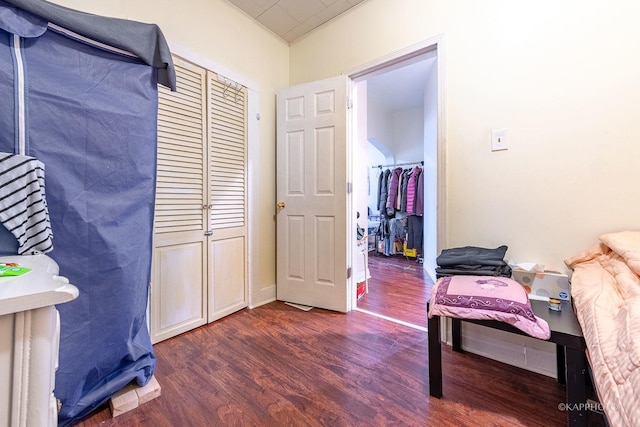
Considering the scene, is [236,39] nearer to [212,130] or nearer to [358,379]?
[212,130]

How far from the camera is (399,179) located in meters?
4.60

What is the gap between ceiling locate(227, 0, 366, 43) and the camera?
2145 millimetres

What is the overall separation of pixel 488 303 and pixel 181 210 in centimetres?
182

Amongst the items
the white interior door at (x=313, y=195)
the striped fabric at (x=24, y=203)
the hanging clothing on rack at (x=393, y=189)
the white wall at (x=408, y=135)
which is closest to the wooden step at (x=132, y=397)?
the striped fabric at (x=24, y=203)

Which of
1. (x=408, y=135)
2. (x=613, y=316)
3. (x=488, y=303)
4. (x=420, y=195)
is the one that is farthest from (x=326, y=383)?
(x=408, y=135)

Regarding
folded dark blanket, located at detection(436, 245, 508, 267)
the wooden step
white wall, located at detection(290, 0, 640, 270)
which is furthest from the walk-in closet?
the wooden step

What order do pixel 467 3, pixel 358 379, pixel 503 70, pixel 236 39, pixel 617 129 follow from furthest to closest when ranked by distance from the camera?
pixel 236 39 → pixel 467 3 → pixel 503 70 → pixel 358 379 → pixel 617 129

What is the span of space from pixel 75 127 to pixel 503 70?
2101mm

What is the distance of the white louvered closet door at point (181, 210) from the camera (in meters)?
1.74

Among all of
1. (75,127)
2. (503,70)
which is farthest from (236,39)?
(503,70)

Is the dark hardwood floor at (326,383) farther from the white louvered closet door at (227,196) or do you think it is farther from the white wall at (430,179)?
the white wall at (430,179)

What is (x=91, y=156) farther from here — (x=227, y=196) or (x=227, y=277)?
(x=227, y=277)

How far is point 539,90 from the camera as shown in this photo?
1.44m

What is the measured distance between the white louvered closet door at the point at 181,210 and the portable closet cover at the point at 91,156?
18.7 inches
